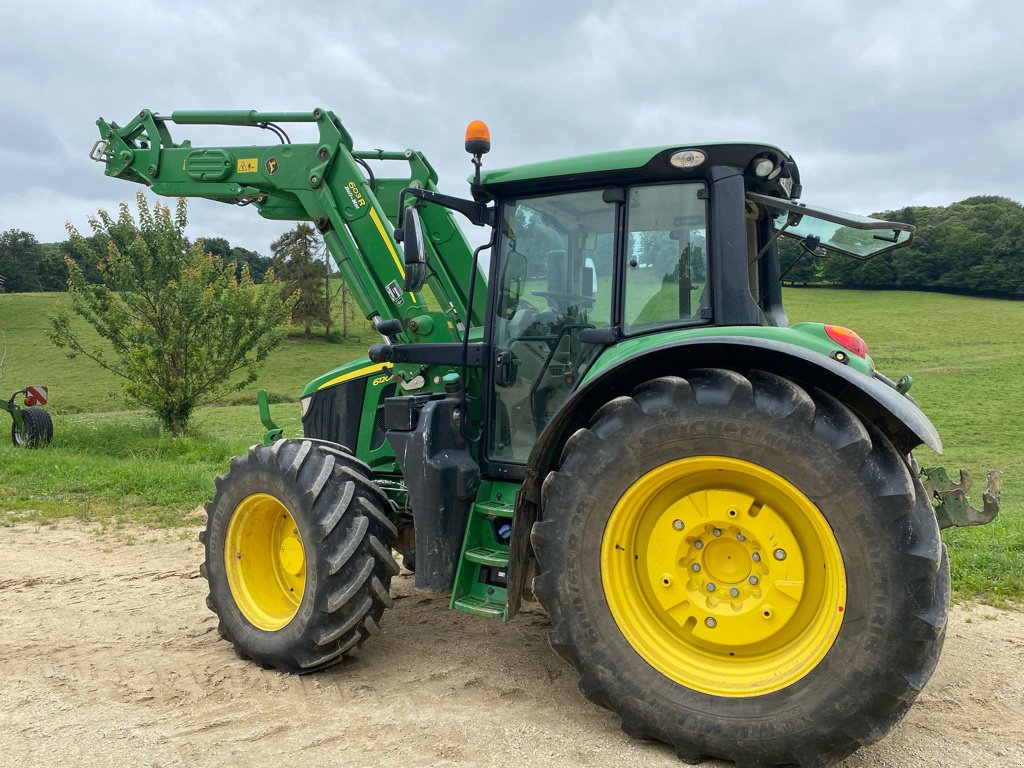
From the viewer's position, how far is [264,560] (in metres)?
4.80

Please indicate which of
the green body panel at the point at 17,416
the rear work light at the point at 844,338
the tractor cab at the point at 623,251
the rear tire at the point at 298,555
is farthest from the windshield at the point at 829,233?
the green body panel at the point at 17,416

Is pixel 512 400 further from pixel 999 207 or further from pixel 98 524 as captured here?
pixel 999 207

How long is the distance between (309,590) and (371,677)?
0.59m

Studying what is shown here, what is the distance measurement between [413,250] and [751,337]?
183cm

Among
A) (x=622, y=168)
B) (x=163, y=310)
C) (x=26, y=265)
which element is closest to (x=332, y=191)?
(x=622, y=168)

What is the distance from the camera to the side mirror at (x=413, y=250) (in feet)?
13.4

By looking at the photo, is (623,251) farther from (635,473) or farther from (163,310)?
(163,310)

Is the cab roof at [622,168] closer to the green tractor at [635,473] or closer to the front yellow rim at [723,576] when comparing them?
the green tractor at [635,473]

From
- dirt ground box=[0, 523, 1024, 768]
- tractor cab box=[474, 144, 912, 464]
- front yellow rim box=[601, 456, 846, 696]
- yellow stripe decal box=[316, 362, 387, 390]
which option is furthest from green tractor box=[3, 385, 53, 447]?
front yellow rim box=[601, 456, 846, 696]

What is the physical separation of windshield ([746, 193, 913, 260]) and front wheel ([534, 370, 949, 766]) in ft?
3.71

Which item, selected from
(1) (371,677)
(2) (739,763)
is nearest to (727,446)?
(2) (739,763)

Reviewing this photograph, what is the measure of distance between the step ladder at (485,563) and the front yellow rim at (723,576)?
761mm

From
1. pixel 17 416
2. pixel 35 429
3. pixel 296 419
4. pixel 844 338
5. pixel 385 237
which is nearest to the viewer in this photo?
pixel 844 338

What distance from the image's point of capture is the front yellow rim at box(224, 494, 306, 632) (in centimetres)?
461
